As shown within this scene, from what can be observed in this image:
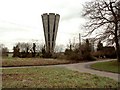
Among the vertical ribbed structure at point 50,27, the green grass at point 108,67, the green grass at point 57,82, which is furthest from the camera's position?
the vertical ribbed structure at point 50,27

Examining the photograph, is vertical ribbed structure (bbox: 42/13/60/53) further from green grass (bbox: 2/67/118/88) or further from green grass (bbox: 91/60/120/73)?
green grass (bbox: 2/67/118/88)

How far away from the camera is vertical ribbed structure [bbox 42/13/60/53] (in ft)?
234

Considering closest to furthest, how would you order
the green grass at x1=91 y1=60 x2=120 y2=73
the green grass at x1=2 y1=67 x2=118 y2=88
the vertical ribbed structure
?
the green grass at x1=2 y1=67 x2=118 y2=88 → the green grass at x1=91 y1=60 x2=120 y2=73 → the vertical ribbed structure

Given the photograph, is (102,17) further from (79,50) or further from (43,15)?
(43,15)

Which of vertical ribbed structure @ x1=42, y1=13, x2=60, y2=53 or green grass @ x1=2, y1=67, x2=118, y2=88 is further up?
vertical ribbed structure @ x1=42, y1=13, x2=60, y2=53

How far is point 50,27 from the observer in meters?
71.8

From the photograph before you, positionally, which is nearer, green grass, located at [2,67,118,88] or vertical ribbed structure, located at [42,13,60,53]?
green grass, located at [2,67,118,88]

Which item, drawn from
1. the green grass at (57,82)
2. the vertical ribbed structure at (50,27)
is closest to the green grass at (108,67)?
the green grass at (57,82)

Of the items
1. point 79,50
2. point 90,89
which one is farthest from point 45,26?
point 90,89

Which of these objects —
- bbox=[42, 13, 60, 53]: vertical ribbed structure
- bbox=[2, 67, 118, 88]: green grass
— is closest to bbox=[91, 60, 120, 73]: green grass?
bbox=[2, 67, 118, 88]: green grass

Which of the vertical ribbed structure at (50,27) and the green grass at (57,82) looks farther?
the vertical ribbed structure at (50,27)

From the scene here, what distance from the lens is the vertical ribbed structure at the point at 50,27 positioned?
71.2 meters

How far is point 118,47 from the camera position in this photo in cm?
3303

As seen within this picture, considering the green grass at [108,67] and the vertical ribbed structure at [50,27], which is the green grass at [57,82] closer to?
the green grass at [108,67]
